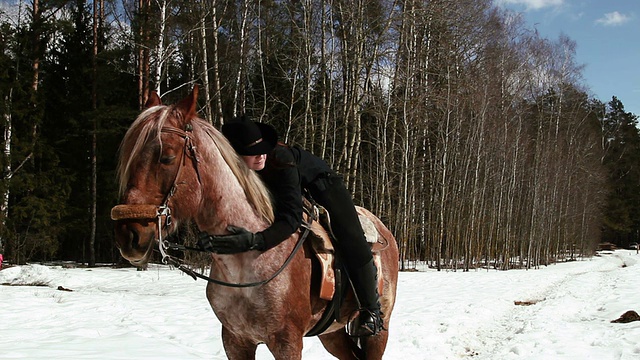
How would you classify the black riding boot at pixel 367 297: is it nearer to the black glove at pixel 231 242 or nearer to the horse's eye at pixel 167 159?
the black glove at pixel 231 242

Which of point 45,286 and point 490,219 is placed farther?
point 490,219

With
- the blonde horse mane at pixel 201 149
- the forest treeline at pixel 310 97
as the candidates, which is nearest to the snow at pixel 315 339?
the blonde horse mane at pixel 201 149

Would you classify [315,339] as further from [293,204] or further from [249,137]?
[249,137]

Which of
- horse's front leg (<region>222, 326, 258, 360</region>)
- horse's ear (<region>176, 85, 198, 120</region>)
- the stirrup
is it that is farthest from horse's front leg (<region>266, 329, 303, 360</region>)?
horse's ear (<region>176, 85, 198, 120</region>)

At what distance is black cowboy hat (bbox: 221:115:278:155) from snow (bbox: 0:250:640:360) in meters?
3.51

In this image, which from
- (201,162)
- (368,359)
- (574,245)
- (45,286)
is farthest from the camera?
(574,245)

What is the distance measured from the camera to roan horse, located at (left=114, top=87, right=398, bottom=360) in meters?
2.17

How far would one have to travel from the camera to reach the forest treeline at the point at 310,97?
1738 cm

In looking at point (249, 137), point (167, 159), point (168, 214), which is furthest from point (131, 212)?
point (249, 137)

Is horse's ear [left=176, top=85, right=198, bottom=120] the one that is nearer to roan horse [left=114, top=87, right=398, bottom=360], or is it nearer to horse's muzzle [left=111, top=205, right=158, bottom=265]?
roan horse [left=114, top=87, right=398, bottom=360]

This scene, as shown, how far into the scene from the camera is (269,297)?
8.28 ft

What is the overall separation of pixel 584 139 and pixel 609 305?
3402 cm

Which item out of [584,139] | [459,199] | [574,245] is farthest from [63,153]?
[574,245]

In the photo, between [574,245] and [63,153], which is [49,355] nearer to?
[63,153]
